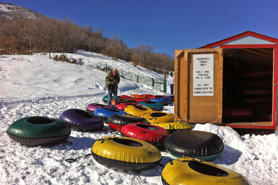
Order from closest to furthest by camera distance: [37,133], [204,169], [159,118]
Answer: [204,169] < [37,133] < [159,118]

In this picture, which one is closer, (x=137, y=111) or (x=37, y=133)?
(x=37, y=133)

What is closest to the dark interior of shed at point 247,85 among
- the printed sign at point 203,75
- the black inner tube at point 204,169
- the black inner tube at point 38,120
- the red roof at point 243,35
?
the red roof at point 243,35

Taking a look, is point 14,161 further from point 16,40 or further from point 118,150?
point 16,40

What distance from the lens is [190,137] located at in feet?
14.4

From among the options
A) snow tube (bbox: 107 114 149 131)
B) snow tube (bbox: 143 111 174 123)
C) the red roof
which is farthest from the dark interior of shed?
snow tube (bbox: 107 114 149 131)

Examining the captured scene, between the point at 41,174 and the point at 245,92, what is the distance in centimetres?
854

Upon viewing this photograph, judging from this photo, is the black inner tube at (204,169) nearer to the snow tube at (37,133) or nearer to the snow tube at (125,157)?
the snow tube at (125,157)

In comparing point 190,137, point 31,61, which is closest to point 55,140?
point 190,137

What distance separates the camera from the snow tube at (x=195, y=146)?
400 cm

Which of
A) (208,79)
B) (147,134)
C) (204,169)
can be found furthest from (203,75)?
(204,169)

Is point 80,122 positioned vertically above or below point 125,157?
above

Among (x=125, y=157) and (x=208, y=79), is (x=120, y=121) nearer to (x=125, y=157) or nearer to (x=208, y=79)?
(x=125, y=157)

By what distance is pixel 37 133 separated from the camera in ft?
14.2

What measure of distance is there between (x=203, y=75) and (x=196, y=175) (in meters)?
3.77
